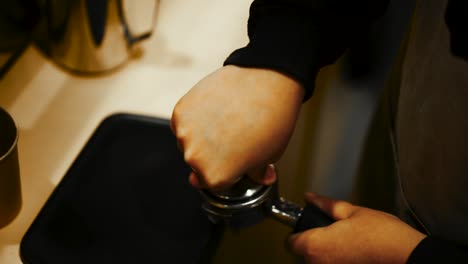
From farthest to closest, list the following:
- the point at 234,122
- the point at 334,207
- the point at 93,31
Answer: the point at 93,31, the point at 334,207, the point at 234,122

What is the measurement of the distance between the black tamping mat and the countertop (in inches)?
1.0

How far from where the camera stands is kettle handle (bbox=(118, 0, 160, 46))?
23.3 inches

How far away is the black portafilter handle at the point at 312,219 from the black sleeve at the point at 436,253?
0.08 m

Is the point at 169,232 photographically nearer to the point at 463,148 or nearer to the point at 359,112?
the point at 463,148

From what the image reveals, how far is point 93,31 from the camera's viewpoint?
0.58 m

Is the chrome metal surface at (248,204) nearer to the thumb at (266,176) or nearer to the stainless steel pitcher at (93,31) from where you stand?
the thumb at (266,176)

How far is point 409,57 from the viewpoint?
1.58 ft

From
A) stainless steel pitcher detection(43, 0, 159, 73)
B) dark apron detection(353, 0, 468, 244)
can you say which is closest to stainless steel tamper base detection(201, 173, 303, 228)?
dark apron detection(353, 0, 468, 244)

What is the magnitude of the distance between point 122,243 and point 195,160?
17 centimetres

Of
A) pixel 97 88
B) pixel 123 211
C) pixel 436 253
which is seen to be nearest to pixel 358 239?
pixel 436 253

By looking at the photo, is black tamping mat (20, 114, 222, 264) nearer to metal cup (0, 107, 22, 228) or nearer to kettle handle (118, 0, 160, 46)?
metal cup (0, 107, 22, 228)

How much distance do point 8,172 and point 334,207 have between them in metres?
0.25

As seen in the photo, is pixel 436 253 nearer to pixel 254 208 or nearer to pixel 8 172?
pixel 254 208

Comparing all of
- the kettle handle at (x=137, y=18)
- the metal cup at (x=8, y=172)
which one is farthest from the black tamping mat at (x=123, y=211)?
the kettle handle at (x=137, y=18)
